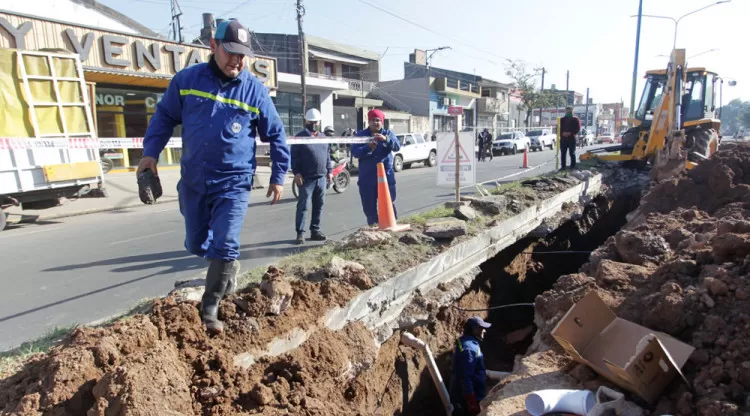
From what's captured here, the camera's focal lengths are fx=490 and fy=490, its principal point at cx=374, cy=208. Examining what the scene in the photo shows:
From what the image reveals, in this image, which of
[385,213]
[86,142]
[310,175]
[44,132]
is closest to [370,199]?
[385,213]

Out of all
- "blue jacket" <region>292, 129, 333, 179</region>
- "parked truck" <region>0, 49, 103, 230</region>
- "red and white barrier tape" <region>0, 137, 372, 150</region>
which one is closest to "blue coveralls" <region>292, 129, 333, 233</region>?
"blue jacket" <region>292, 129, 333, 179</region>

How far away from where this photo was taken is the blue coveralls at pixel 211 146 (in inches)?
114

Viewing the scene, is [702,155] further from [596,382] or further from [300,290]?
[300,290]

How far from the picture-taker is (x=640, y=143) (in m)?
11.4

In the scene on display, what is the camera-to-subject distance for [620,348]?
121 inches

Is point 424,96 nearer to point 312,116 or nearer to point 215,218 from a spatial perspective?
point 312,116

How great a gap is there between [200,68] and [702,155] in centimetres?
1126

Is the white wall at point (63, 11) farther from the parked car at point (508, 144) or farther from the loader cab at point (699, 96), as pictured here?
the parked car at point (508, 144)

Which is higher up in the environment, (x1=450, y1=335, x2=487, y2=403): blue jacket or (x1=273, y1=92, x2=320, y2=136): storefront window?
(x1=273, y1=92, x2=320, y2=136): storefront window

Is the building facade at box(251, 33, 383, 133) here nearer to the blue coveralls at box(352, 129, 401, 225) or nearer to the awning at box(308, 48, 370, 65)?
the awning at box(308, 48, 370, 65)

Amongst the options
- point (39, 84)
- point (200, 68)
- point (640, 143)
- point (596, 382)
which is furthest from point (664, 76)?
point (39, 84)

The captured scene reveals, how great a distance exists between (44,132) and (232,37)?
8.14 metres

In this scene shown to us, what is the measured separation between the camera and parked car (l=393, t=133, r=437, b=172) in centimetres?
2078

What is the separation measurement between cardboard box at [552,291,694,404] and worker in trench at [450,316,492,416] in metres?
1.23
